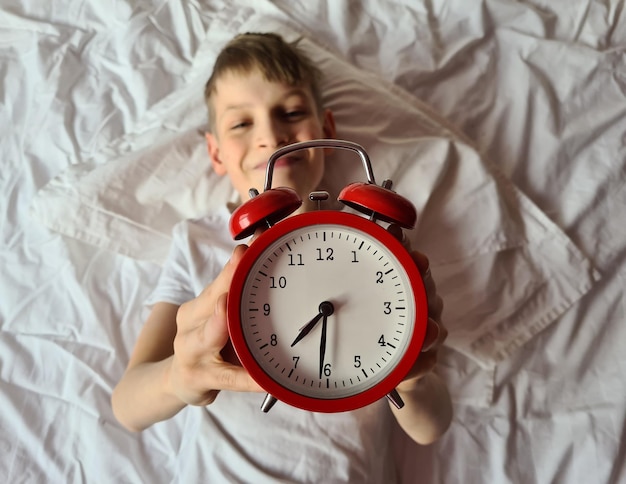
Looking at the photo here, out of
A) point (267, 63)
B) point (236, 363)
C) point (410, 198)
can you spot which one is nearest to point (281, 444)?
point (236, 363)

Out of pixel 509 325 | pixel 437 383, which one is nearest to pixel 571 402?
pixel 509 325

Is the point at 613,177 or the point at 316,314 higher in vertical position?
the point at 316,314

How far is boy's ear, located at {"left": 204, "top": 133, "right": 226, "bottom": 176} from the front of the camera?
1.03 m

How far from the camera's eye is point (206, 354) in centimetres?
71

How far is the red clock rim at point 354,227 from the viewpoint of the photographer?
1.92 ft

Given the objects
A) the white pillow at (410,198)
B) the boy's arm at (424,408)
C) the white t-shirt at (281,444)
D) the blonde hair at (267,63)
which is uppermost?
the blonde hair at (267,63)

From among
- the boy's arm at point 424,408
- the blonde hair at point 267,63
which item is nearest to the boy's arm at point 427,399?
the boy's arm at point 424,408

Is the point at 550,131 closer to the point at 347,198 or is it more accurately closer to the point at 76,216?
the point at 347,198

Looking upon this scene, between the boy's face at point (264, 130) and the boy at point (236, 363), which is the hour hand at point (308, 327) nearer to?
the boy at point (236, 363)

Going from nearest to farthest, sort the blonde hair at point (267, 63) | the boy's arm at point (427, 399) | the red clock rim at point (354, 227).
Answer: the red clock rim at point (354, 227)
the boy's arm at point (427, 399)
the blonde hair at point (267, 63)

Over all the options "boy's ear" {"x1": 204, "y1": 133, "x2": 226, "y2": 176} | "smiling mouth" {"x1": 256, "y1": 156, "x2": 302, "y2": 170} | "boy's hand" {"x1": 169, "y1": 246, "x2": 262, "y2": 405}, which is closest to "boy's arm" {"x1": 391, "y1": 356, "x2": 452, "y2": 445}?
"boy's hand" {"x1": 169, "y1": 246, "x2": 262, "y2": 405}

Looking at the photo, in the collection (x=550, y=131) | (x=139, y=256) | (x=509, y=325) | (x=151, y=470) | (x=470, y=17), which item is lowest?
(x=151, y=470)

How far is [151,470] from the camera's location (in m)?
0.98

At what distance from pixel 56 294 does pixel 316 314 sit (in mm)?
670
